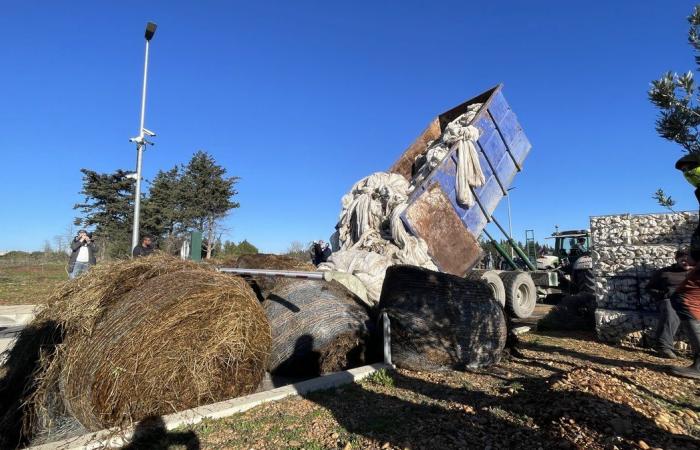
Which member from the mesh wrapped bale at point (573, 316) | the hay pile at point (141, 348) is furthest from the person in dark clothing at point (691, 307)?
the hay pile at point (141, 348)

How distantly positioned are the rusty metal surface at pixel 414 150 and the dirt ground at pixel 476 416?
5.88m

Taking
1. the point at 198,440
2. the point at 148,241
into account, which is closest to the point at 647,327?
the point at 198,440

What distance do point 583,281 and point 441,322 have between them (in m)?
6.93

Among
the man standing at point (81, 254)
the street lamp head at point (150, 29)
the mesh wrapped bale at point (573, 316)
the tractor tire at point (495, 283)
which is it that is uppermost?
the street lamp head at point (150, 29)

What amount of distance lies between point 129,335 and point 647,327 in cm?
644

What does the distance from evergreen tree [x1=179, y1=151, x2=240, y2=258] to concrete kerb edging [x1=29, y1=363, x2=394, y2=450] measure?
30978 mm

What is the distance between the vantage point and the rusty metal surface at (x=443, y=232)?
722cm

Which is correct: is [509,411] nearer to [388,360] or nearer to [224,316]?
[388,360]

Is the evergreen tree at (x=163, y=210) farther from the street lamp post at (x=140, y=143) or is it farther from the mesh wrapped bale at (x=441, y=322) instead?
the mesh wrapped bale at (x=441, y=322)

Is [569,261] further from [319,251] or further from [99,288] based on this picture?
[99,288]

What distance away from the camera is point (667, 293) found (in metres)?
5.35

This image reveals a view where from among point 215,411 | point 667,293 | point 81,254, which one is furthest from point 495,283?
point 81,254

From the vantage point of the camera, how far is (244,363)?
3.84m

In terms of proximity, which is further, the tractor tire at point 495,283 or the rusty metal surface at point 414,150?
the rusty metal surface at point 414,150
